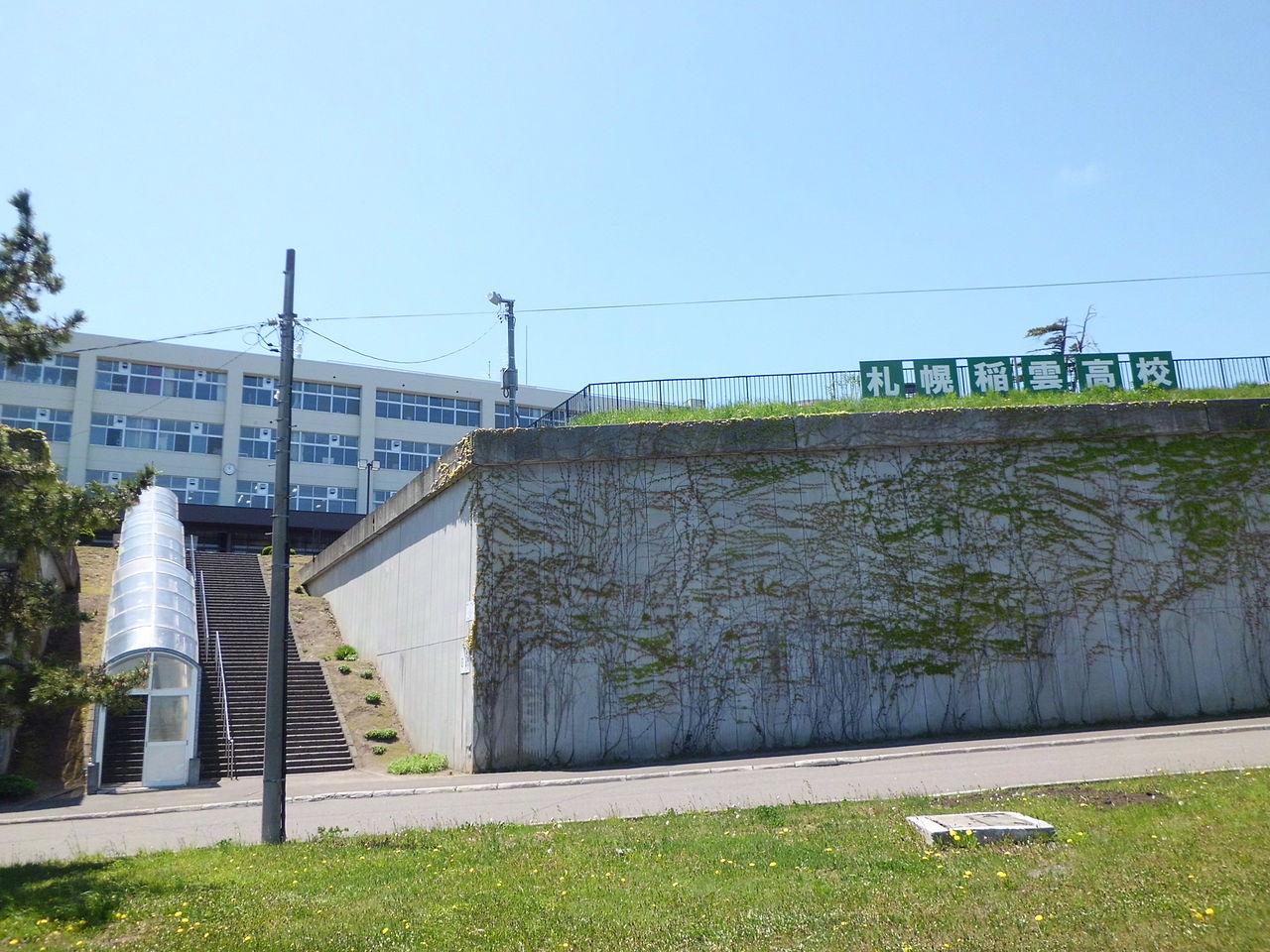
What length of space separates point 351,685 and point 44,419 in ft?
96.7

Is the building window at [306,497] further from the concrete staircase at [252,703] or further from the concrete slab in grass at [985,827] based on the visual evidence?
the concrete slab in grass at [985,827]

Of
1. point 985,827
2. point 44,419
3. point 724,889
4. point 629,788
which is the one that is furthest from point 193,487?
point 985,827

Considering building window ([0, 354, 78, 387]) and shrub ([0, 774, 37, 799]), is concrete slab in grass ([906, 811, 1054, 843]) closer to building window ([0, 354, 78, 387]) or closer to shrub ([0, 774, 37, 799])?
shrub ([0, 774, 37, 799])

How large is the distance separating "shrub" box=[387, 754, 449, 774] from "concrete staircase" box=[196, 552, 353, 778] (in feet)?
6.24

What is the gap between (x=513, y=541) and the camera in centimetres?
1856

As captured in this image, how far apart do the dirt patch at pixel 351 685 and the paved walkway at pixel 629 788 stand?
12.8 ft

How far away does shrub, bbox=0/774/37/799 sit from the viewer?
642 inches

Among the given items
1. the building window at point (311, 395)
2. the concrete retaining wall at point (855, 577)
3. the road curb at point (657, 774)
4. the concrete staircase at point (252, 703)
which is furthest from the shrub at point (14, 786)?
the building window at point (311, 395)

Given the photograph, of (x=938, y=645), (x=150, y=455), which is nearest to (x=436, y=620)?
(x=938, y=645)

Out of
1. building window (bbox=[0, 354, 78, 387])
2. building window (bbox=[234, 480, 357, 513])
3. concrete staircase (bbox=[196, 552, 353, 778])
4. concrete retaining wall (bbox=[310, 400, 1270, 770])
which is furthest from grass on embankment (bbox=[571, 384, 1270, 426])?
building window (bbox=[0, 354, 78, 387])

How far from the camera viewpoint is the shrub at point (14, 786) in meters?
16.3

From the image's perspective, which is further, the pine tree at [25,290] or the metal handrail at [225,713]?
the metal handrail at [225,713]

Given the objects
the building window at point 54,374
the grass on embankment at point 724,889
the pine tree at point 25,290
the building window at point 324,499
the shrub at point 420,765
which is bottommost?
the shrub at point 420,765

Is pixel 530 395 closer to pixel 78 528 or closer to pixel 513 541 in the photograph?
pixel 513 541
